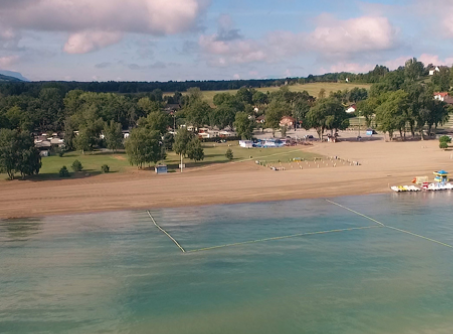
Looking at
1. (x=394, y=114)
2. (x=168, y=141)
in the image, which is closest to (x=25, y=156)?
(x=168, y=141)

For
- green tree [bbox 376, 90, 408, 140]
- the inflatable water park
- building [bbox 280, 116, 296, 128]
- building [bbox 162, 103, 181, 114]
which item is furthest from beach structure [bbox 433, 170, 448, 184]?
building [bbox 162, 103, 181, 114]

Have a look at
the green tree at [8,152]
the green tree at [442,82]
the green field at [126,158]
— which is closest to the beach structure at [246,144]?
the green field at [126,158]

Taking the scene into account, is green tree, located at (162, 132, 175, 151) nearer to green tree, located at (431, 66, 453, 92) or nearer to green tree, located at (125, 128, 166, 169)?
green tree, located at (125, 128, 166, 169)

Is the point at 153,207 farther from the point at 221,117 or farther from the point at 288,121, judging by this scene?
the point at 288,121

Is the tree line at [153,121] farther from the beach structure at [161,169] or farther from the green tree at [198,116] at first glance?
the beach structure at [161,169]

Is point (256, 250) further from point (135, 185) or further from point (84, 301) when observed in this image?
point (135, 185)
